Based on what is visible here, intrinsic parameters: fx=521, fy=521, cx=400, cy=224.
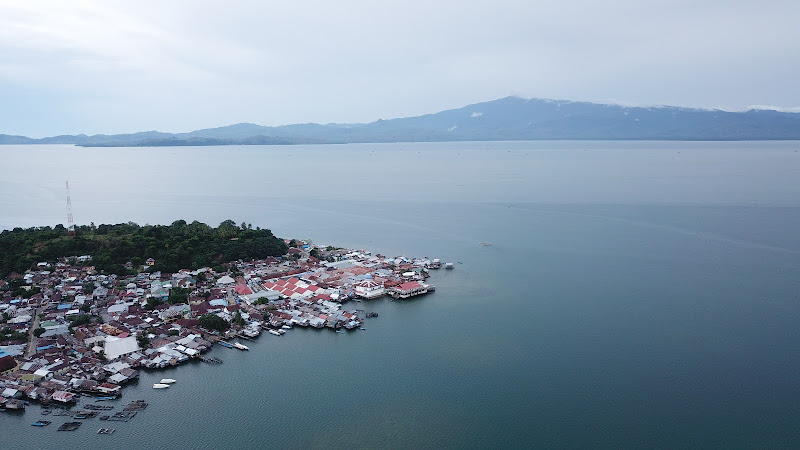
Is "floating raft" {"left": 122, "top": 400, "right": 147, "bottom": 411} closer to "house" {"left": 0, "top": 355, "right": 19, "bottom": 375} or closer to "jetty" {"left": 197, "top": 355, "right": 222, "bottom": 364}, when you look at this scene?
"jetty" {"left": 197, "top": 355, "right": 222, "bottom": 364}


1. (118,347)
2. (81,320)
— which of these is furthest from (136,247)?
(118,347)

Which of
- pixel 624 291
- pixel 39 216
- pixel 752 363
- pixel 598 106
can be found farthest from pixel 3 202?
pixel 598 106

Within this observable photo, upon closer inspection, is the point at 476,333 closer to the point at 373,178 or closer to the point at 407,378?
the point at 407,378

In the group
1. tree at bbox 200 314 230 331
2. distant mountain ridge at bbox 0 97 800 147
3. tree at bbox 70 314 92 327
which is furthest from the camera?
distant mountain ridge at bbox 0 97 800 147

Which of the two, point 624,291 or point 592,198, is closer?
point 624,291

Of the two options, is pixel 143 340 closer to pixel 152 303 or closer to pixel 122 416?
pixel 152 303

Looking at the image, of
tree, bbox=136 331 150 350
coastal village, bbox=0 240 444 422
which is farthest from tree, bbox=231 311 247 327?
tree, bbox=136 331 150 350

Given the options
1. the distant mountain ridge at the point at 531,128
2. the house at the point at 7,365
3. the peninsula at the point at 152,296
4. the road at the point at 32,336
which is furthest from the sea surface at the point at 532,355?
the distant mountain ridge at the point at 531,128
